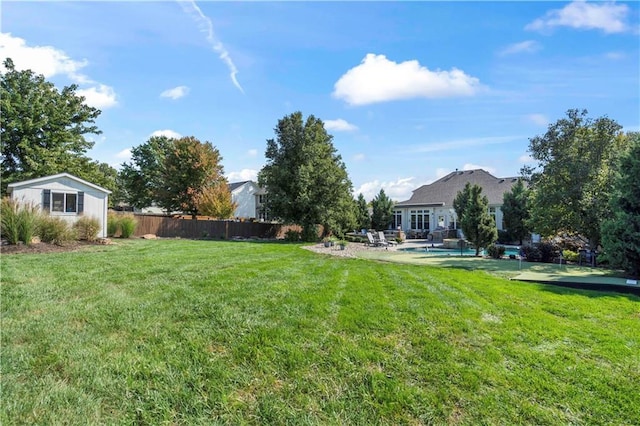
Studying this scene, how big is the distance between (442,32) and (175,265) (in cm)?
961

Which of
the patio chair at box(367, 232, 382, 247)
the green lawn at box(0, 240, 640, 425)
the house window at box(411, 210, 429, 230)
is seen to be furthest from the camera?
the house window at box(411, 210, 429, 230)

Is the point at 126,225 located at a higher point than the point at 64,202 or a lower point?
lower

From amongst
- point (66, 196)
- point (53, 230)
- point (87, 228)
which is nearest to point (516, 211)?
point (87, 228)

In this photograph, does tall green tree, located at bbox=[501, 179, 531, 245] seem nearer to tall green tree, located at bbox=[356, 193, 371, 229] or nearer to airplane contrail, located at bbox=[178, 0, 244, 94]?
tall green tree, located at bbox=[356, 193, 371, 229]

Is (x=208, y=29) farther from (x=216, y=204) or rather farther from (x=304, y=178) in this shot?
(x=216, y=204)

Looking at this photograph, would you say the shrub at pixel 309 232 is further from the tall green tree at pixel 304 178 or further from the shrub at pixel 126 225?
the shrub at pixel 126 225

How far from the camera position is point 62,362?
125 inches

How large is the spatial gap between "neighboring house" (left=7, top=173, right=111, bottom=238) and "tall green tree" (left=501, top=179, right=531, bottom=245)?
25.6 meters

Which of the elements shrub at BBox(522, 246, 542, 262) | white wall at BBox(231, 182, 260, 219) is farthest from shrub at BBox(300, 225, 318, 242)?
white wall at BBox(231, 182, 260, 219)

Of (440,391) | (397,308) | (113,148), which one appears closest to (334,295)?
(397,308)

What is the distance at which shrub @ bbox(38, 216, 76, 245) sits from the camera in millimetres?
11953

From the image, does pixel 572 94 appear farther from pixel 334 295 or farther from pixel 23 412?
pixel 23 412

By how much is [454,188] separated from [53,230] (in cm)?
3047

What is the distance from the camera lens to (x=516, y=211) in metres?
24.7
